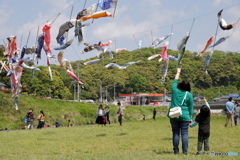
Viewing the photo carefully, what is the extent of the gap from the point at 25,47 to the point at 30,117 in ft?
27.3

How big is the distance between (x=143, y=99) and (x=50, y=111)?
134 ft

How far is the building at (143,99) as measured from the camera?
2825 inches

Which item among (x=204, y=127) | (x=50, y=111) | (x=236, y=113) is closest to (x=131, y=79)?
(x=50, y=111)

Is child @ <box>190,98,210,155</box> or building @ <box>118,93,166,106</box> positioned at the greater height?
building @ <box>118,93,166,106</box>

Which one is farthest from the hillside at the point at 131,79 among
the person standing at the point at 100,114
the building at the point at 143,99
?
the person standing at the point at 100,114

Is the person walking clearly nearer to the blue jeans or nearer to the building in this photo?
the blue jeans

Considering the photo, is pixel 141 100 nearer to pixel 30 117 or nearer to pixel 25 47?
pixel 30 117

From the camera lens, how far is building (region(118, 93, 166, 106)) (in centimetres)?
7175

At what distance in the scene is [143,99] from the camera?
76625 millimetres

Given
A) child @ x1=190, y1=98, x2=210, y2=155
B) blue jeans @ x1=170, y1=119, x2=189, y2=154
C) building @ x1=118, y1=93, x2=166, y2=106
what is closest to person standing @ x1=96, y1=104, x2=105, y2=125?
child @ x1=190, y1=98, x2=210, y2=155

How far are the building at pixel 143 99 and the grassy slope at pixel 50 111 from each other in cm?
2370

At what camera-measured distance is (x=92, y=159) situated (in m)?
7.31

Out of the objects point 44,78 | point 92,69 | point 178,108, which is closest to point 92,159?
point 178,108

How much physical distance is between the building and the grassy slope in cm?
2370
